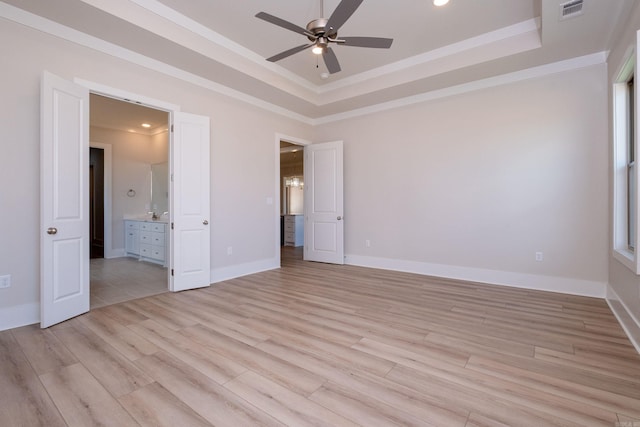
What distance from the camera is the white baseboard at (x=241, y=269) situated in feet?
14.2

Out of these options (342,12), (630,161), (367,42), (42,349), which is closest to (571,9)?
(630,161)

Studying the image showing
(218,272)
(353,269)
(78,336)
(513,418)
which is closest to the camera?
(513,418)

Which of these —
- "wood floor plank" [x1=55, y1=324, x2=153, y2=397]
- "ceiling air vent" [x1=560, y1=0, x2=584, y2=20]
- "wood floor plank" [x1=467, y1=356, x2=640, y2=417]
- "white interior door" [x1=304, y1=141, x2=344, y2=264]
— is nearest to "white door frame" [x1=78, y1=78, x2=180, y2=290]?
"wood floor plank" [x1=55, y1=324, x2=153, y2=397]

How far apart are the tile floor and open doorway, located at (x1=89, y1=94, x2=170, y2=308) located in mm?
16

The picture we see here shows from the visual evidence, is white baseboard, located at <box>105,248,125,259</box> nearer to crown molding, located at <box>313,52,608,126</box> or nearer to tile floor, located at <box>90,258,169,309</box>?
tile floor, located at <box>90,258,169,309</box>

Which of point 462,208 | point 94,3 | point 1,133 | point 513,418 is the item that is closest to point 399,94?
point 462,208

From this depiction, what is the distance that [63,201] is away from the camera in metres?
2.79

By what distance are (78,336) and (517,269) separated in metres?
5.00

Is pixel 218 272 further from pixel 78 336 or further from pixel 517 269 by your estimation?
pixel 517 269

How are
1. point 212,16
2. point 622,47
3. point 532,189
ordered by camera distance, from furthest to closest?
point 532,189 → point 212,16 → point 622,47

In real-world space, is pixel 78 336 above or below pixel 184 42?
below

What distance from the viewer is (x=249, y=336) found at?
247 cm

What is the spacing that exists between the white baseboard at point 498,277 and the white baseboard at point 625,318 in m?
0.26

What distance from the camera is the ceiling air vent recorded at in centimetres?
→ 262
